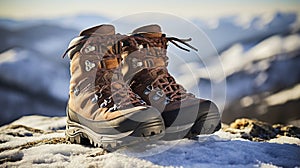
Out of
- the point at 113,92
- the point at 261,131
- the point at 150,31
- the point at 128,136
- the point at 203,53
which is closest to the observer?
the point at 128,136

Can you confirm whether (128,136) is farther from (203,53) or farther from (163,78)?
(203,53)

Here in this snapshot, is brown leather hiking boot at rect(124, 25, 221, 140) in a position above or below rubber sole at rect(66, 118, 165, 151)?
above

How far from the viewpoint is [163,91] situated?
3.82 feet

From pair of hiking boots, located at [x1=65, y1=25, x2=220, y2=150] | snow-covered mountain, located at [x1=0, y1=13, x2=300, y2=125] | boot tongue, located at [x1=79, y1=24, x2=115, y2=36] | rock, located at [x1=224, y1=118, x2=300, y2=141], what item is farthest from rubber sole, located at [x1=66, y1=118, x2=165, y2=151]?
snow-covered mountain, located at [x1=0, y1=13, x2=300, y2=125]

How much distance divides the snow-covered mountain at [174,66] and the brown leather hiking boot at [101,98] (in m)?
0.51

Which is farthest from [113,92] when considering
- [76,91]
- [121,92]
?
[76,91]

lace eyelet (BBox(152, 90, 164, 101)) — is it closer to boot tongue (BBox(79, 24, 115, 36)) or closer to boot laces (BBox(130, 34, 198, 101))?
boot laces (BBox(130, 34, 198, 101))

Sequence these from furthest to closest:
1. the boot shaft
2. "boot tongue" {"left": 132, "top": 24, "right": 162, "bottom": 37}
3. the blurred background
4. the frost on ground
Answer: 1. the blurred background
2. "boot tongue" {"left": 132, "top": 24, "right": 162, "bottom": 37}
3. the boot shaft
4. the frost on ground

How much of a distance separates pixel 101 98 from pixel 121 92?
56mm

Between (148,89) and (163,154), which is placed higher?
(148,89)

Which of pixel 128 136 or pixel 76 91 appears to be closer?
pixel 128 136

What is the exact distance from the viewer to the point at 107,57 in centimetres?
114

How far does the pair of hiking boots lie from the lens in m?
1.06

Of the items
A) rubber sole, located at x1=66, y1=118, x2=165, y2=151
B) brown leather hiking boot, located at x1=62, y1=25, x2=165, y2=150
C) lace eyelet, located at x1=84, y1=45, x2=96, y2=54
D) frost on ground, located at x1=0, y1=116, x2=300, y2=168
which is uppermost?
lace eyelet, located at x1=84, y1=45, x2=96, y2=54
